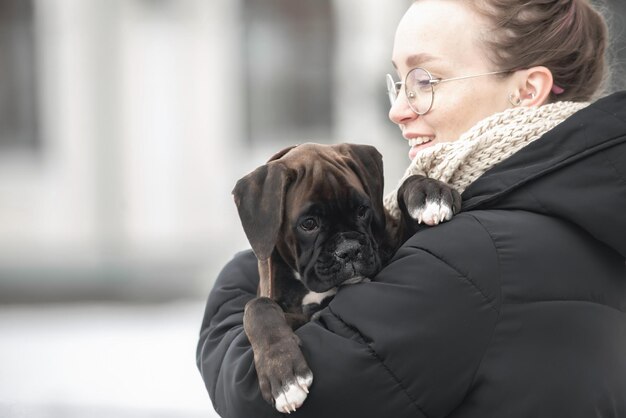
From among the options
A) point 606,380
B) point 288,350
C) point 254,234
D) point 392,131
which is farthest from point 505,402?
point 392,131

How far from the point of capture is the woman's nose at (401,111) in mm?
2965

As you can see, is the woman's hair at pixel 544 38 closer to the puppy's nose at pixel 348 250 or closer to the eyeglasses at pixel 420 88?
the eyeglasses at pixel 420 88

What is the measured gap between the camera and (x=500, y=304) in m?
2.08

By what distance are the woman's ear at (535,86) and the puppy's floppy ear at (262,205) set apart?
0.83m

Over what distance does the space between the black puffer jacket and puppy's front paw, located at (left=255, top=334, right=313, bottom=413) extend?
0.03 metres

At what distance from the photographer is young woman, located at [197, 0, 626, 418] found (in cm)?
205

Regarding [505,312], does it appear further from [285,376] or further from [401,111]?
[401,111]

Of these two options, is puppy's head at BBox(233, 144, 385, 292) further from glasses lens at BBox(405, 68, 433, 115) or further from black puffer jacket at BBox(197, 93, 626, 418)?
black puffer jacket at BBox(197, 93, 626, 418)

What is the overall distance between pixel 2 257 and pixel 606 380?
10135mm

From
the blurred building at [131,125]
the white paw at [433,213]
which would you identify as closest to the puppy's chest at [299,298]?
the white paw at [433,213]

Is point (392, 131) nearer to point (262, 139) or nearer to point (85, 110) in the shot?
point (262, 139)

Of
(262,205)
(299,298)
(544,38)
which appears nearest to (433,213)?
(262,205)

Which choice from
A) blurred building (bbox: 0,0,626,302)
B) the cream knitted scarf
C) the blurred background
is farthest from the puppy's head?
blurred building (bbox: 0,0,626,302)

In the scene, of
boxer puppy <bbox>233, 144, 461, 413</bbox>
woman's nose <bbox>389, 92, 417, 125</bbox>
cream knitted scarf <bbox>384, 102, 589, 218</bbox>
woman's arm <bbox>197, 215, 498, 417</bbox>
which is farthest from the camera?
woman's nose <bbox>389, 92, 417, 125</bbox>
